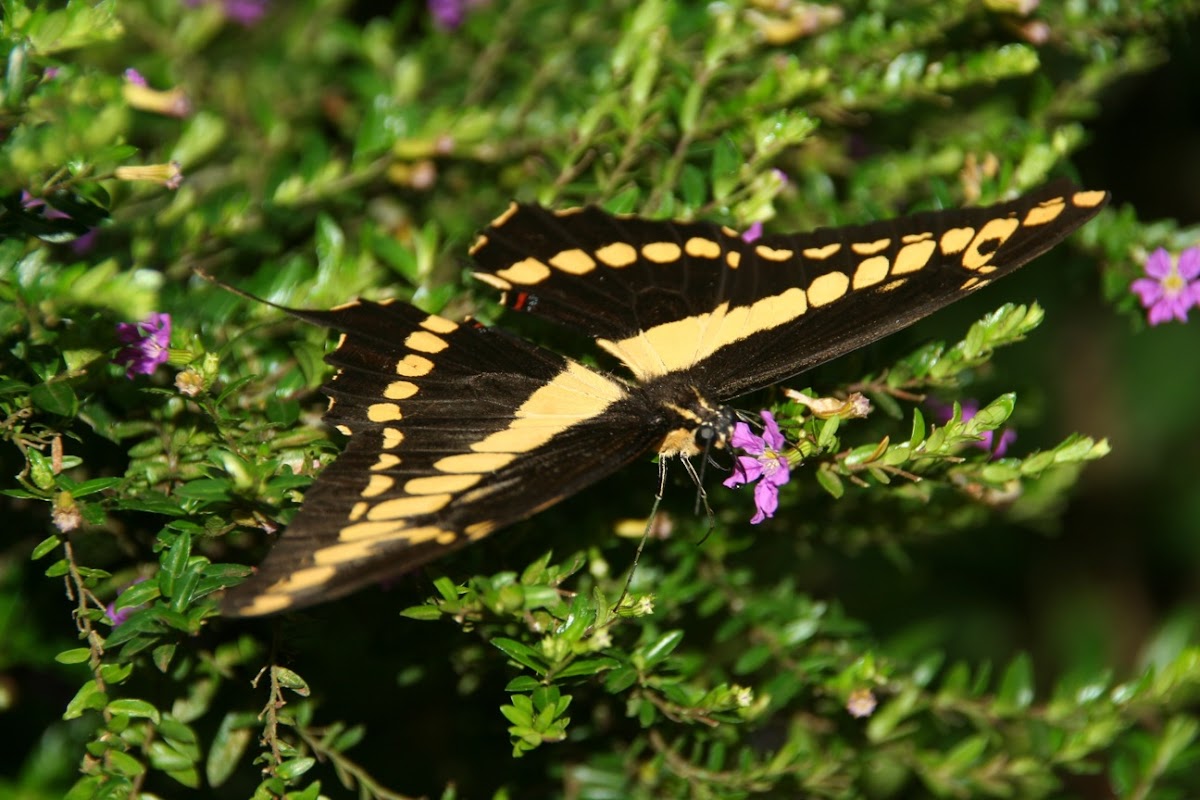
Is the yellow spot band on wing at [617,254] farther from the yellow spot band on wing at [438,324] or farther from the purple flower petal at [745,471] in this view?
the purple flower petal at [745,471]

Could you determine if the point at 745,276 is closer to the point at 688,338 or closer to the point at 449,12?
the point at 688,338

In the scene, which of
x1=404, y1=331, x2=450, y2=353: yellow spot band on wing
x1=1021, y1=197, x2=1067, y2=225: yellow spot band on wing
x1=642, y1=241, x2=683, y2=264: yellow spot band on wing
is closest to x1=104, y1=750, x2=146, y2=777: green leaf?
x1=404, y1=331, x2=450, y2=353: yellow spot band on wing

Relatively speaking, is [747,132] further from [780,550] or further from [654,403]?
[780,550]

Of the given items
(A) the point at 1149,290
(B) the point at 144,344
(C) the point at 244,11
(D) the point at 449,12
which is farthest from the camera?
(C) the point at 244,11

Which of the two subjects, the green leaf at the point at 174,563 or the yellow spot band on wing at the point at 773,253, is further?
the yellow spot band on wing at the point at 773,253

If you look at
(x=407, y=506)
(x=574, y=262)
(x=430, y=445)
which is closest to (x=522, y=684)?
(x=407, y=506)

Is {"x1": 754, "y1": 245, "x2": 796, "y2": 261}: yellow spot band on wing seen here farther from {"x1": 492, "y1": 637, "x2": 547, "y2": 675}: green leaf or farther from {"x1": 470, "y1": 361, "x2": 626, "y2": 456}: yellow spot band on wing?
{"x1": 492, "y1": 637, "x2": 547, "y2": 675}: green leaf

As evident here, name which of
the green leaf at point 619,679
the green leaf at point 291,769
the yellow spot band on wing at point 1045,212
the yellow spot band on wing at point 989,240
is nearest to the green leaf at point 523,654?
the green leaf at point 619,679
